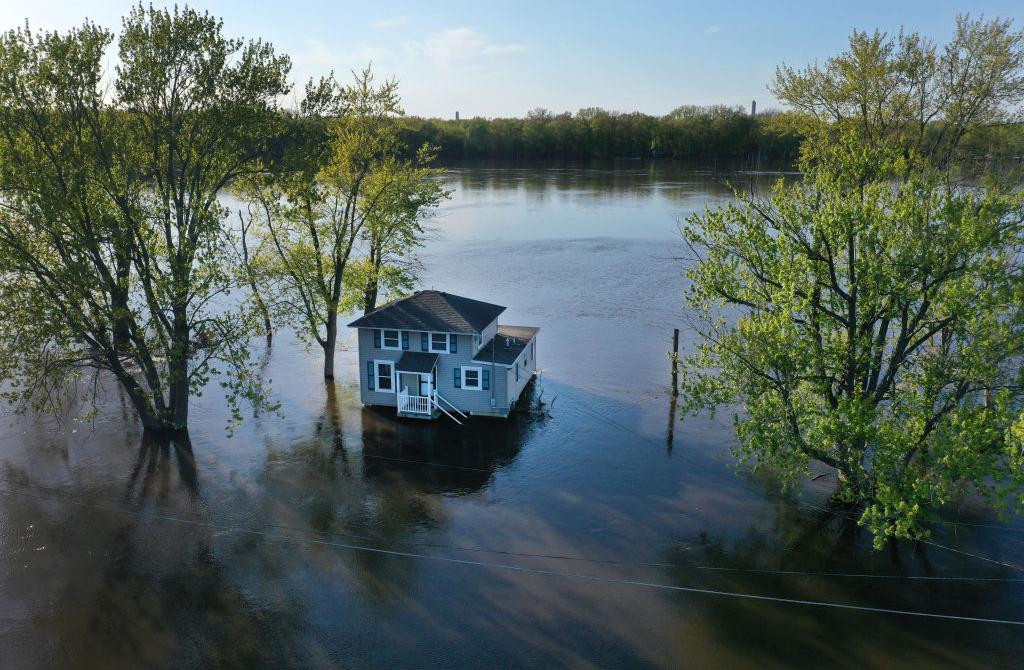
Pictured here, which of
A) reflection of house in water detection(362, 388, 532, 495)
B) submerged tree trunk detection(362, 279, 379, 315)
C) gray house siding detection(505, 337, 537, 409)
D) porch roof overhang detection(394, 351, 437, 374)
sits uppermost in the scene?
submerged tree trunk detection(362, 279, 379, 315)

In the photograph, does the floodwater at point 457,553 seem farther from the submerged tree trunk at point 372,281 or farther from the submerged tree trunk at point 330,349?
the submerged tree trunk at point 372,281

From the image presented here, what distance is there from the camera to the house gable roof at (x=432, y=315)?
29.3 m

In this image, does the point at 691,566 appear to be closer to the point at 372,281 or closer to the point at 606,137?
the point at 372,281

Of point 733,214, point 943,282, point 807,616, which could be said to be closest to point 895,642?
point 807,616

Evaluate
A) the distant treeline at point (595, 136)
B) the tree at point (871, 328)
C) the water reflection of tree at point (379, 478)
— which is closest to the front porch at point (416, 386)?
the water reflection of tree at point (379, 478)

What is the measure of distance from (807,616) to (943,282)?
9.46m

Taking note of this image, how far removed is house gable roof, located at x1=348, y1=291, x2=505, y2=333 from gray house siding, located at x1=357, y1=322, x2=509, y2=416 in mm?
447

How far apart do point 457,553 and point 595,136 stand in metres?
163

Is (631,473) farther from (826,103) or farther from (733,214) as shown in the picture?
(826,103)

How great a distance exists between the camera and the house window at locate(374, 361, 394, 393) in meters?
30.7

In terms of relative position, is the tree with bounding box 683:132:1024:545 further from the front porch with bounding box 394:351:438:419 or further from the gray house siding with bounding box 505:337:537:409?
the front porch with bounding box 394:351:438:419

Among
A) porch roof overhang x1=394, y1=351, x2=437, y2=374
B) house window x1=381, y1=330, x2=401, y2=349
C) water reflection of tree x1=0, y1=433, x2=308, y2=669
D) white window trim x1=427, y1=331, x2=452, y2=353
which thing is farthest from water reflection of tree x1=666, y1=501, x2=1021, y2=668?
house window x1=381, y1=330, x2=401, y2=349

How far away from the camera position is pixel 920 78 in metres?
32.6

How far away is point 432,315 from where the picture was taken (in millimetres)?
29906
